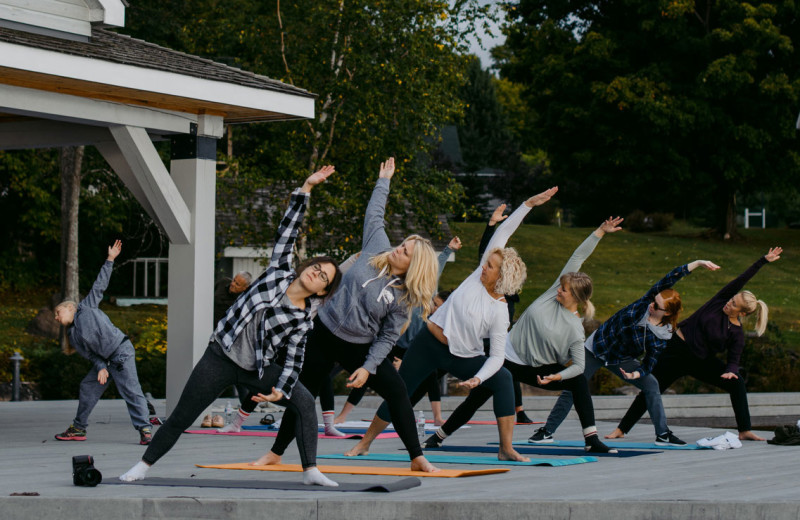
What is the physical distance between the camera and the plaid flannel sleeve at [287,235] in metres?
6.78

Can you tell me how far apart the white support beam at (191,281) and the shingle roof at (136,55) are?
93cm

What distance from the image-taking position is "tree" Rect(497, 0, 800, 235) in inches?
1391


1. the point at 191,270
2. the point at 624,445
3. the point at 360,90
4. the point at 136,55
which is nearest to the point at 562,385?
the point at 624,445

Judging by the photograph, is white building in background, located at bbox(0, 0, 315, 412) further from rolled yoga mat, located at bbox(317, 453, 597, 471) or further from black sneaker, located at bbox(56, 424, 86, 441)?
rolled yoga mat, located at bbox(317, 453, 597, 471)

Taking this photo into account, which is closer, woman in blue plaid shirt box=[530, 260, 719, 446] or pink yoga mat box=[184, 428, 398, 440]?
woman in blue plaid shirt box=[530, 260, 719, 446]

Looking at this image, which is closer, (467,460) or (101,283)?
(467,460)

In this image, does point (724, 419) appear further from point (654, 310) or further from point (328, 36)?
point (328, 36)

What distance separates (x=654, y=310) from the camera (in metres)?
10.0

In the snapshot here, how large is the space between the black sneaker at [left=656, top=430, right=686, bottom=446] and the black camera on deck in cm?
543

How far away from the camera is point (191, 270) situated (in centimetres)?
1131

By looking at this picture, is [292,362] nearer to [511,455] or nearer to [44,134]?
[511,455]

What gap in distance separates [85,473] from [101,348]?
3.08 meters

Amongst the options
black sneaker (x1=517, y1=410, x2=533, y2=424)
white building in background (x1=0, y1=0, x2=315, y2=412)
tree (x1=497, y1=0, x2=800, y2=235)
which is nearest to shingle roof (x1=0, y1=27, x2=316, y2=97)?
white building in background (x1=0, y1=0, x2=315, y2=412)

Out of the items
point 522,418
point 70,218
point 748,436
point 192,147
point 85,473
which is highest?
point 192,147
